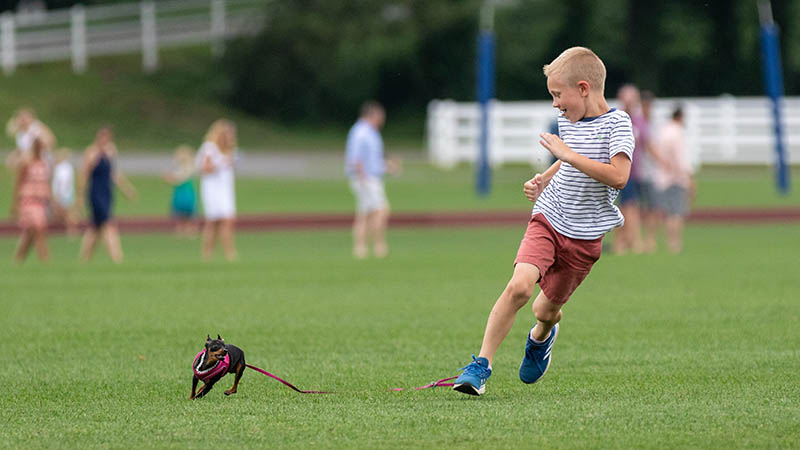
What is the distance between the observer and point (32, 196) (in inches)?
759

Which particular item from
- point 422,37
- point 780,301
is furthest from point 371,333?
point 422,37

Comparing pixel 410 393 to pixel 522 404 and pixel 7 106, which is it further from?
pixel 7 106

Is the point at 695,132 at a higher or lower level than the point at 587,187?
lower

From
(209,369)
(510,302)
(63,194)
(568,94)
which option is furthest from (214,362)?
(63,194)

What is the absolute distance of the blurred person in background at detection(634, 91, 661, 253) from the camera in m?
18.9

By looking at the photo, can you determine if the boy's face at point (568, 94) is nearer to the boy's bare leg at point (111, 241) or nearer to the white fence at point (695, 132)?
the boy's bare leg at point (111, 241)

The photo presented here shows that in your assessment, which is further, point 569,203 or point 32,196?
point 32,196

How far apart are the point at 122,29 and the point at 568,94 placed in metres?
43.0

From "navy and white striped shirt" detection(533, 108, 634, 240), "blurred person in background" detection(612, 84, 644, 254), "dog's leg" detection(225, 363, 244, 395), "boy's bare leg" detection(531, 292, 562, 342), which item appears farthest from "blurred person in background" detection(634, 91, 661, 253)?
"dog's leg" detection(225, 363, 244, 395)

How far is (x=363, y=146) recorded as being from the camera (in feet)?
64.0

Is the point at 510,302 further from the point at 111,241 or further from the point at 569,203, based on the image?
the point at 111,241

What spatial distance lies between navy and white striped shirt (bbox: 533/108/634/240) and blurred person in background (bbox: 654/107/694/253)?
12232mm

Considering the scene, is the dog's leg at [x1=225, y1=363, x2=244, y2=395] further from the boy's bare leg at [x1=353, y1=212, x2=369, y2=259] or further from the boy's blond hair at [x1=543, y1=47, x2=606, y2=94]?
the boy's bare leg at [x1=353, y1=212, x2=369, y2=259]

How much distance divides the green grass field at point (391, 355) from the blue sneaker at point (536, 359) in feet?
0.29
